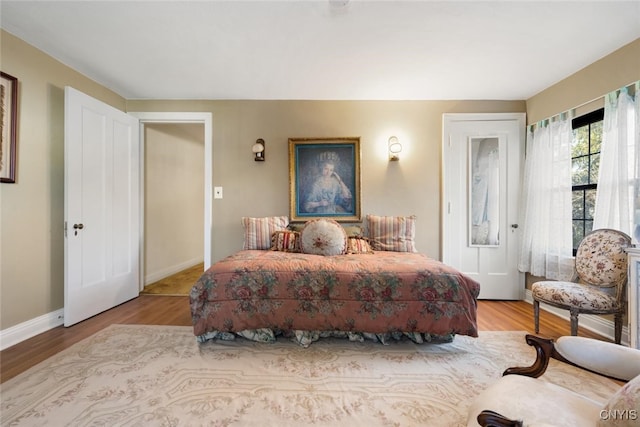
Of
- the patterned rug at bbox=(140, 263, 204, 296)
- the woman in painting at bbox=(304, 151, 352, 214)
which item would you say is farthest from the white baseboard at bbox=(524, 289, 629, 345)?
the patterned rug at bbox=(140, 263, 204, 296)

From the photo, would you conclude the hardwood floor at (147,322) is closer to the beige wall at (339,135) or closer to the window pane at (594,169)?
the beige wall at (339,135)

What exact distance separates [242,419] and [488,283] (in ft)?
10.2

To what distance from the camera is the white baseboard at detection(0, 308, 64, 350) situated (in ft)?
6.23

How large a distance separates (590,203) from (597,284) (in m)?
0.88

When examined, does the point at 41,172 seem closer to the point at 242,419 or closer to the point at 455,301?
the point at 242,419

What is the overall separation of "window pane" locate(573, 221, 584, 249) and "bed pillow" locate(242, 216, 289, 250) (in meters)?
3.18

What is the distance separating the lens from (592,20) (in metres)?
1.79

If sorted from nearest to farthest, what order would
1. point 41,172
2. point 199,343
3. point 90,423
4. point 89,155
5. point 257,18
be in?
1. point 90,423
2. point 257,18
3. point 199,343
4. point 41,172
5. point 89,155

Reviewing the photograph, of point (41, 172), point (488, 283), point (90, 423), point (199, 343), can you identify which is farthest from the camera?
point (488, 283)

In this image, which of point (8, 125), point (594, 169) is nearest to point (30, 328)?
point (8, 125)

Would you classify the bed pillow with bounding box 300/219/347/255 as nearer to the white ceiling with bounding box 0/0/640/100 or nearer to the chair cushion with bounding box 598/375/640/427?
the white ceiling with bounding box 0/0/640/100

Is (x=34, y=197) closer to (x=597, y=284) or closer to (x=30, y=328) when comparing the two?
(x=30, y=328)

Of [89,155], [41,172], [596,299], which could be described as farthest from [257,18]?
[596,299]

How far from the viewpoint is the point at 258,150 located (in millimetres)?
2961
